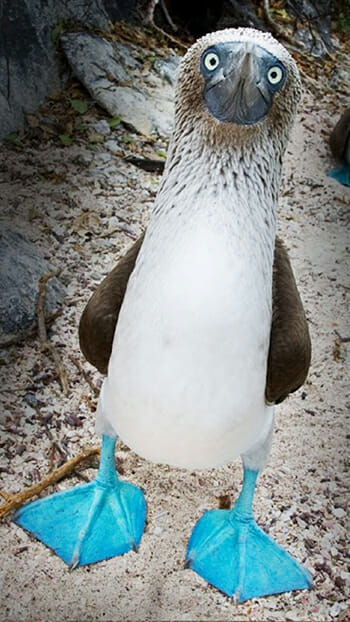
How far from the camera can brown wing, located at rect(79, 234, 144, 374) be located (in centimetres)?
167

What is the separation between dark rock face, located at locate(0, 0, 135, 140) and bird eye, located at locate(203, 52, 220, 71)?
1971 mm

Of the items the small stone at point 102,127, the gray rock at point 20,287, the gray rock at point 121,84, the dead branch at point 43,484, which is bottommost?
the dead branch at point 43,484

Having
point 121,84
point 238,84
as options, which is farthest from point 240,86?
point 121,84

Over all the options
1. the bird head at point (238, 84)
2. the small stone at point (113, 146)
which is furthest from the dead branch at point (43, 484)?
the small stone at point (113, 146)

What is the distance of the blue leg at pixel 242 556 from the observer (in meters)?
1.82

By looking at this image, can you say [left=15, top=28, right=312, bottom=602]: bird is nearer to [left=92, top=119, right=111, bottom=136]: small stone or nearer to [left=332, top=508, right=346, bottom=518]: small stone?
[left=332, top=508, right=346, bottom=518]: small stone

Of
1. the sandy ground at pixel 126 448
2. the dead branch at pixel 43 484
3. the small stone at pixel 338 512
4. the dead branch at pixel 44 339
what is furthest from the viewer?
the dead branch at pixel 44 339

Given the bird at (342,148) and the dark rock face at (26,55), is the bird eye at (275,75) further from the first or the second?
the bird at (342,148)

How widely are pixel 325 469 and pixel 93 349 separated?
0.83 meters

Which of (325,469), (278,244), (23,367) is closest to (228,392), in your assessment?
(278,244)

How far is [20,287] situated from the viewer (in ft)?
7.75

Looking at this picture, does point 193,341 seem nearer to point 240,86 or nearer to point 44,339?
point 240,86

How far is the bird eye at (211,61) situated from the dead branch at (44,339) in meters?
1.16

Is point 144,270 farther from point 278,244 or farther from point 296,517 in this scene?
point 296,517
